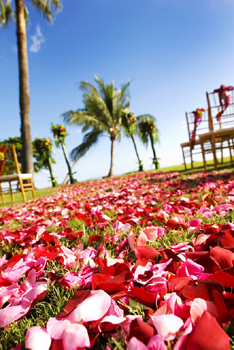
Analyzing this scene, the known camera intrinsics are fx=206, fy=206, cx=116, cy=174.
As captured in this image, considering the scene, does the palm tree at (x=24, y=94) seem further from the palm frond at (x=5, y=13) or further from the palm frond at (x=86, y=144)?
the palm frond at (x=86, y=144)

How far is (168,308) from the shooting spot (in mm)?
499

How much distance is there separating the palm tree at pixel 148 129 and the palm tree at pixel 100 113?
1889 millimetres

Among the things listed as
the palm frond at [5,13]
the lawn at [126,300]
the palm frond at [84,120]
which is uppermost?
the palm frond at [5,13]

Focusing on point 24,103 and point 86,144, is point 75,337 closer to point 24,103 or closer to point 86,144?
point 24,103

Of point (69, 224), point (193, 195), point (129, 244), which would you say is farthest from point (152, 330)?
point (193, 195)

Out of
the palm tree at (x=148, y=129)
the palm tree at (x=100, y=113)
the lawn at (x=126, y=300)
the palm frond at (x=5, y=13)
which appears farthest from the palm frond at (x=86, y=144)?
the lawn at (x=126, y=300)

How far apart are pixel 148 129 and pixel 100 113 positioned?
13.5 ft

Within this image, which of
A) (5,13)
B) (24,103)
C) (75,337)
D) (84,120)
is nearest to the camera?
(75,337)

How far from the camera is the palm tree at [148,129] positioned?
16609mm

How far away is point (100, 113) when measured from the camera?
1639 cm

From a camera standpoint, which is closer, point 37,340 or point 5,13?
point 37,340

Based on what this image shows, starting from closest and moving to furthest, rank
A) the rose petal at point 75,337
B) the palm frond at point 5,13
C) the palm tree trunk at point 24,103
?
the rose petal at point 75,337, the palm tree trunk at point 24,103, the palm frond at point 5,13

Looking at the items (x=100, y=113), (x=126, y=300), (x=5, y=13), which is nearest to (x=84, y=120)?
(x=100, y=113)

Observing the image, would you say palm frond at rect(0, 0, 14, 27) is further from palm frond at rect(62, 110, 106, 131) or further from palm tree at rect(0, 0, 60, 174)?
palm frond at rect(62, 110, 106, 131)
